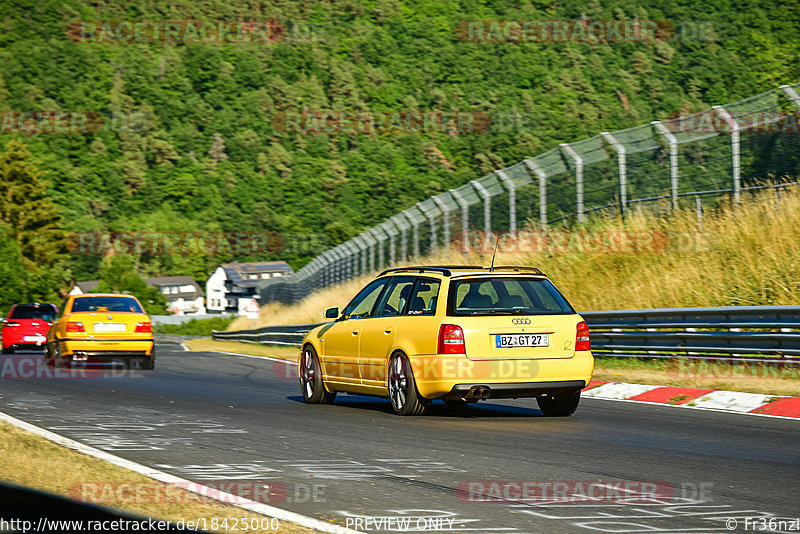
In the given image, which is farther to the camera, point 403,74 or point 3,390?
point 403,74

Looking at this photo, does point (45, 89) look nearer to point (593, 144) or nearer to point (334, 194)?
point (334, 194)

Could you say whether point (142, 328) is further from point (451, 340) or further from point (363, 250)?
point (363, 250)

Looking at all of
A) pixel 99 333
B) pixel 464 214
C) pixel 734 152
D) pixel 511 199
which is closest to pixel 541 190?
pixel 511 199

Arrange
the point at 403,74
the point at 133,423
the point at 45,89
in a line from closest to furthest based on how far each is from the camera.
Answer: the point at 133,423, the point at 403,74, the point at 45,89

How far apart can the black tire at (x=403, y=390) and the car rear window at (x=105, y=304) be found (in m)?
10.7

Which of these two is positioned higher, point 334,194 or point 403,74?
point 403,74

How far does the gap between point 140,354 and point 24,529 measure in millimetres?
16003

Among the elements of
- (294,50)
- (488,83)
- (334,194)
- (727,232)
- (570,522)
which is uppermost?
(294,50)

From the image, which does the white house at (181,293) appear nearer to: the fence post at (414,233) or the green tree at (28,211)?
the green tree at (28,211)

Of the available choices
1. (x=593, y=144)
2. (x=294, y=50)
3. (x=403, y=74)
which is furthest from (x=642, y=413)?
(x=294, y=50)

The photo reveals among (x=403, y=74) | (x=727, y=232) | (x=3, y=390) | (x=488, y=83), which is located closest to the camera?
(x=3, y=390)

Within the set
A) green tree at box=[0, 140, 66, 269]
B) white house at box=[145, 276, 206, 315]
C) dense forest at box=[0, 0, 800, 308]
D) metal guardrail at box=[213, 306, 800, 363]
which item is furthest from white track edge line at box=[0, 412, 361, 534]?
white house at box=[145, 276, 206, 315]

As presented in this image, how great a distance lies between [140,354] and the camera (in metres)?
20.4

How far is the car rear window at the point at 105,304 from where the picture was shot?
20.6m
